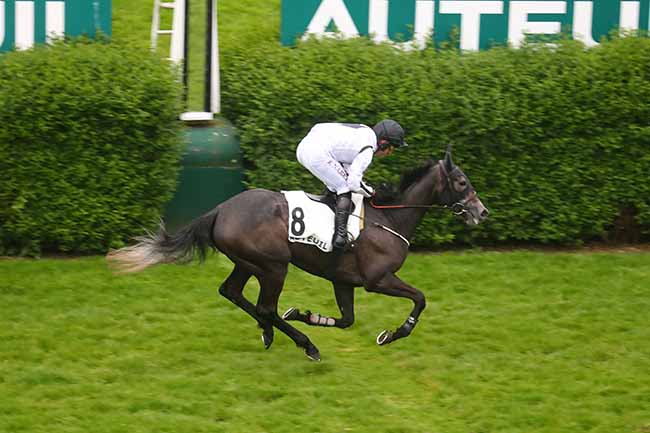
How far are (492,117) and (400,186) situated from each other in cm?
257

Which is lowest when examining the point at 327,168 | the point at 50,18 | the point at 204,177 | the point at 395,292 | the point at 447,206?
the point at 395,292

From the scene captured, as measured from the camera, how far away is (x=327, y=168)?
26.1 ft

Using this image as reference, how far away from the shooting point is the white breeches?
7.96 meters

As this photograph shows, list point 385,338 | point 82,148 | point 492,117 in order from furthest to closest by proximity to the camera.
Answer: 1. point 492,117
2. point 82,148
3. point 385,338

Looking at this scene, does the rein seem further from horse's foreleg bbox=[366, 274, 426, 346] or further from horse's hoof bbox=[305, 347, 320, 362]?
horse's hoof bbox=[305, 347, 320, 362]

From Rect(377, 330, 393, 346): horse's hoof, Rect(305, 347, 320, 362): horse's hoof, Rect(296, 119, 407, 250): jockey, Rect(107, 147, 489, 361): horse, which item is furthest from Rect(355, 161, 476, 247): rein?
Rect(305, 347, 320, 362): horse's hoof

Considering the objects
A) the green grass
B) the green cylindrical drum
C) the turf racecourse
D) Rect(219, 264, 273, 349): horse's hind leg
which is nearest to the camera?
the turf racecourse

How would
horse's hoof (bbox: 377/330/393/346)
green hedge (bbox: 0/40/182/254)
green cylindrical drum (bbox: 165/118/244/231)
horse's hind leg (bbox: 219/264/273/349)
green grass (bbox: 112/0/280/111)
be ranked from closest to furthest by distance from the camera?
horse's hoof (bbox: 377/330/393/346) < horse's hind leg (bbox: 219/264/273/349) < green hedge (bbox: 0/40/182/254) < green cylindrical drum (bbox: 165/118/244/231) < green grass (bbox: 112/0/280/111)

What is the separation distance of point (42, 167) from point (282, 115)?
231 cm

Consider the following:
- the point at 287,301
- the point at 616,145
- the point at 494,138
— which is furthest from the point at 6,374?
the point at 616,145

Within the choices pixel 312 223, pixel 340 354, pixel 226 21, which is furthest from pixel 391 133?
pixel 226 21

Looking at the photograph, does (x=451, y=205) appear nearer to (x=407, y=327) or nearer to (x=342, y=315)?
(x=407, y=327)

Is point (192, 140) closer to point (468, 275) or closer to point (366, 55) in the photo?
point (366, 55)

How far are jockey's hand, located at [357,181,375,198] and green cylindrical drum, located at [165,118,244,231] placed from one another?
2976 mm
